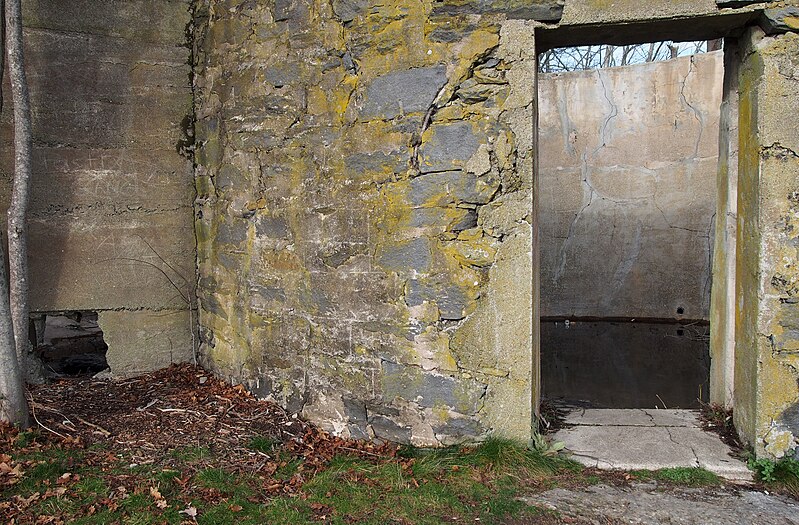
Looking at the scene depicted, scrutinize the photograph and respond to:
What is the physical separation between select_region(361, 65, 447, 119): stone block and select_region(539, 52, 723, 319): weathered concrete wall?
21.5 ft

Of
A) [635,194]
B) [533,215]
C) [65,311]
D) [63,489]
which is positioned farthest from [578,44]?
[635,194]

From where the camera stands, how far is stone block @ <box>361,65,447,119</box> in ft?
11.1

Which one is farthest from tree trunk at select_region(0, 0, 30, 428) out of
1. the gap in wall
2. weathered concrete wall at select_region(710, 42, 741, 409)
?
the gap in wall

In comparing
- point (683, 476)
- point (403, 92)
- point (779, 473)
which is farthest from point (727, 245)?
point (403, 92)

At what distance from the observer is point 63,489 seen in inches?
115

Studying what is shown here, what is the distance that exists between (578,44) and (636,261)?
6.23m

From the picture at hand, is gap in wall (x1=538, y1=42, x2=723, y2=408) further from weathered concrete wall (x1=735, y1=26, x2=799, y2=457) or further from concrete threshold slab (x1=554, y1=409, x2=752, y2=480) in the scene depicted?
weathered concrete wall (x1=735, y1=26, x2=799, y2=457)

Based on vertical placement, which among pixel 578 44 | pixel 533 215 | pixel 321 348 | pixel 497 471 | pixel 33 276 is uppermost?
pixel 578 44

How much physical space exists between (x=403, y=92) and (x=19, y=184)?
245 centimetres

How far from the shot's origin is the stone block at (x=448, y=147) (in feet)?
10.9

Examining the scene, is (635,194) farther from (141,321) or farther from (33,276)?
(33,276)

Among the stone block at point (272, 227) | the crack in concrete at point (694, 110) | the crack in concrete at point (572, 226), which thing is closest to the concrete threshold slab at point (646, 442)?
the stone block at point (272, 227)

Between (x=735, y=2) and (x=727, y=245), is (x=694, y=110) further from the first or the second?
(x=735, y=2)

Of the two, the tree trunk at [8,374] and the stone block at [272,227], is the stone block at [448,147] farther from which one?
the tree trunk at [8,374]
